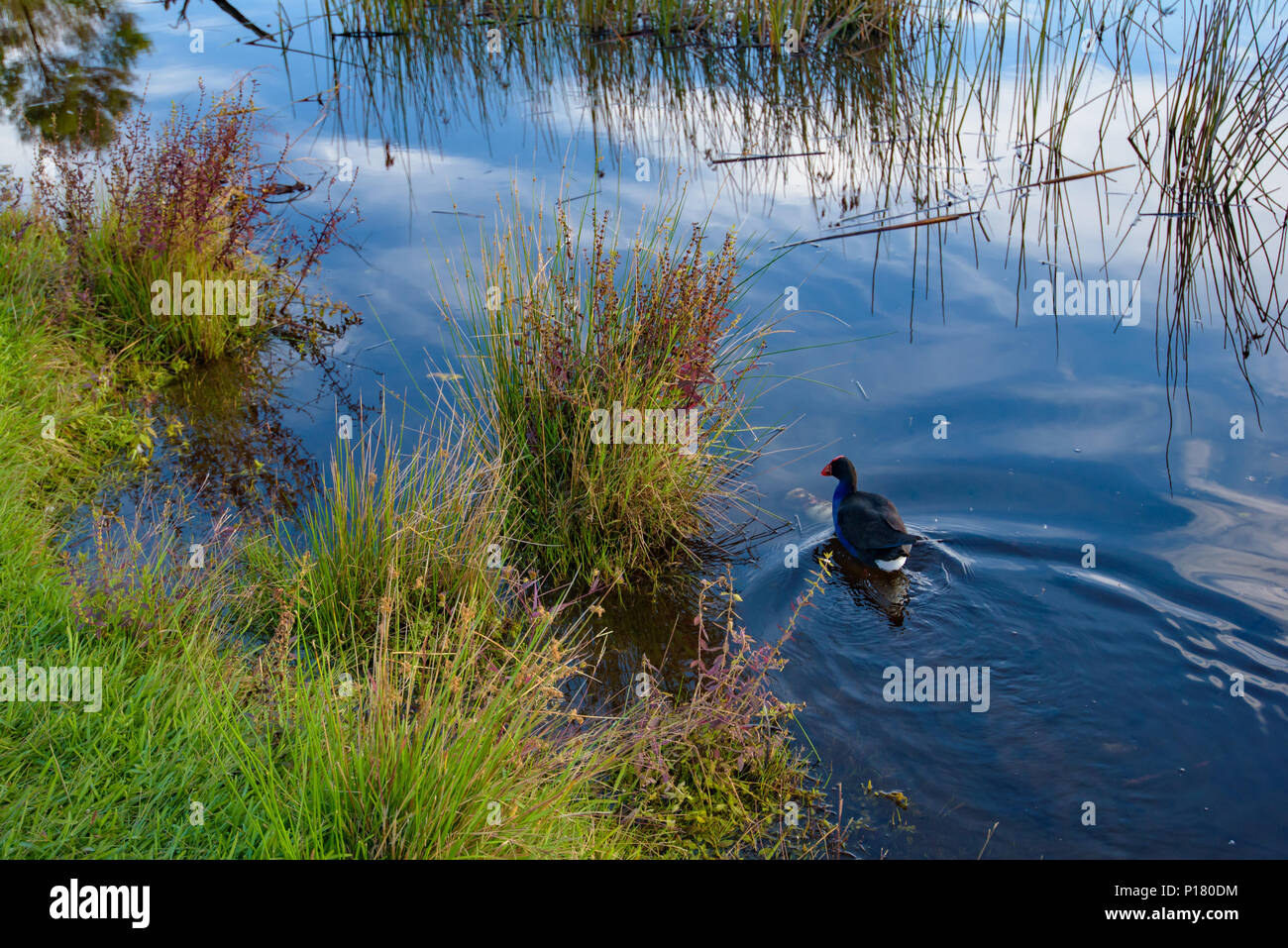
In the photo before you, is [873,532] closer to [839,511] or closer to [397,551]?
[839,511]

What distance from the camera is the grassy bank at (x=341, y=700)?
2.44 m

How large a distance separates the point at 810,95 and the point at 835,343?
444cm

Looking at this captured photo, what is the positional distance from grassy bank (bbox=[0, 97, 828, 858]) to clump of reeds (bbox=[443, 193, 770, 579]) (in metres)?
0.09

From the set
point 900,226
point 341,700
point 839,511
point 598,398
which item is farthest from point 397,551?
point 900,226

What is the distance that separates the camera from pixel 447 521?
3.96 meters

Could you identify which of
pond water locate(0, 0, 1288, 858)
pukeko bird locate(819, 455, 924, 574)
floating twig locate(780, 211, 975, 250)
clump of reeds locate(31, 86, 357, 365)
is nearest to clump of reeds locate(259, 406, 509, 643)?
pond water locate(0, 0, 1288, 858)

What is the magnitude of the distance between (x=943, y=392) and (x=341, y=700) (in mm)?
4254

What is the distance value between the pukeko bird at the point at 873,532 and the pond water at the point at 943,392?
135 mm

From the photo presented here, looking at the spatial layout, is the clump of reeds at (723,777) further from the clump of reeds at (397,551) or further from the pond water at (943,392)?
the clump of reeds at (397,551)

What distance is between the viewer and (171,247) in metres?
5.74

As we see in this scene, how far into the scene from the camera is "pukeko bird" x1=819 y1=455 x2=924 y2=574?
4496 millimetres
